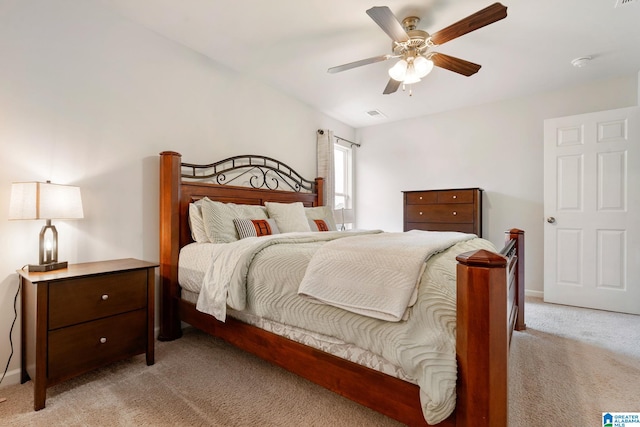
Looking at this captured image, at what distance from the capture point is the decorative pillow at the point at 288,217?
2.94 m

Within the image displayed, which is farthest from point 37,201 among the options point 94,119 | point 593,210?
point 593,210

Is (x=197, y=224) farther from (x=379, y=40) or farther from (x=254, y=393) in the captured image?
(x=379, y=40)

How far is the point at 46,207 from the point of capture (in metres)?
1.71

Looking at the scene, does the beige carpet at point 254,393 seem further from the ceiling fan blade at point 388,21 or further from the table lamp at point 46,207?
the ceiling fan blade at point 388,21

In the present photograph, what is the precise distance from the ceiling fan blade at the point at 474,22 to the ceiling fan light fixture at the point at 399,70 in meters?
0.28

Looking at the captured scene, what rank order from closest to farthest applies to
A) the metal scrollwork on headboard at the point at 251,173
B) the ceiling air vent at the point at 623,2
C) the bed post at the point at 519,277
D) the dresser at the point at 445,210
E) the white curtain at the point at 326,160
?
1. the ceiling air vent at the point at 623,2
2. the bed post at the point at 519,277
3. the metal scrollwork on headboard at the point at 251,173
4. the dresser at the point at 445,210
5. the white curtain at the point at 326,160

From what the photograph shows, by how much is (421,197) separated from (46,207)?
3.78 m

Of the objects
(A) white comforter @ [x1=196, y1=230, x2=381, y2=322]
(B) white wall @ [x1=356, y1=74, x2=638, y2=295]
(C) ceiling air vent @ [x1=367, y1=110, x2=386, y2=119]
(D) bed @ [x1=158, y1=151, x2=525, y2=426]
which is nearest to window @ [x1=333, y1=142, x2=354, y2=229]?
(B) white wall @ [x1=356, y1=74, x2=638, y2=295]

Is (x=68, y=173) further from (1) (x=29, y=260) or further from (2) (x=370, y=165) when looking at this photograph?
(2) (x=370, y=165)

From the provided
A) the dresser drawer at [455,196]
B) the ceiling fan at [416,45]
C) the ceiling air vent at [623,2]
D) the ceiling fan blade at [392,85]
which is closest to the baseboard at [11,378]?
the ceiling fan at [416,45]

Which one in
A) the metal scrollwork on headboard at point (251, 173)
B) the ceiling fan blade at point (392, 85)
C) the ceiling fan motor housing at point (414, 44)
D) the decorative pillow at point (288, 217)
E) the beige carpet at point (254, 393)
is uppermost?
the ceiling fan motor housing at point (414, 44)

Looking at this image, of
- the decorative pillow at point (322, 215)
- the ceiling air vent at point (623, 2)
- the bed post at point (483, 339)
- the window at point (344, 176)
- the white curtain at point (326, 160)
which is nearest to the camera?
the bed post at point (483, 339)

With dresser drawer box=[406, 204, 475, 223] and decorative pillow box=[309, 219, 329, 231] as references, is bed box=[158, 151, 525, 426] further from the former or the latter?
dresser drawer box=[406, 204, 475, 223]

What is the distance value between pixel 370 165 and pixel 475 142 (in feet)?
5.35
